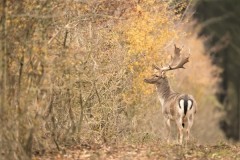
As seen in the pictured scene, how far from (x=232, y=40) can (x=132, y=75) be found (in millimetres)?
40025

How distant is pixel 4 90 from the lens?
14.8 meters

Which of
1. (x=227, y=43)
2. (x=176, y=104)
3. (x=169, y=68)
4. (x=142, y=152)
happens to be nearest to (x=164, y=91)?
(x=169, y=68)

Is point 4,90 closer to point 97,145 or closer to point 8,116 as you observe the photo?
point 8,116

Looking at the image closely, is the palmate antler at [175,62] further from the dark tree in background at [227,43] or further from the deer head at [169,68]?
the dark tree in background at [227,43]

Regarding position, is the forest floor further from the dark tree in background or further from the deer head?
the dark tree in background

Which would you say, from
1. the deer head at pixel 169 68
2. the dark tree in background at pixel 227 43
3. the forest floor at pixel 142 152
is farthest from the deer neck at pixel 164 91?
the dark tree in background at pixel 227 43

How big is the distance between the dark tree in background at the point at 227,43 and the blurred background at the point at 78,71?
29.3 m

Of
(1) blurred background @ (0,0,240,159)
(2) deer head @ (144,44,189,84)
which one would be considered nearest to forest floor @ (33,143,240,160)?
(1) blurred background @ (0,0,240,159)

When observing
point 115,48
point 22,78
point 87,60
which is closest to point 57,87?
point 22,78

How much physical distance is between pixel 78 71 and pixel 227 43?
46.2 m

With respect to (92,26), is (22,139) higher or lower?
lower

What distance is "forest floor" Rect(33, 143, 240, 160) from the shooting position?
1589cm

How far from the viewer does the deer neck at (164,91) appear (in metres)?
20.8

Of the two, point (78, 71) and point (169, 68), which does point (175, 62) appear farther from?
point (78, 71)
